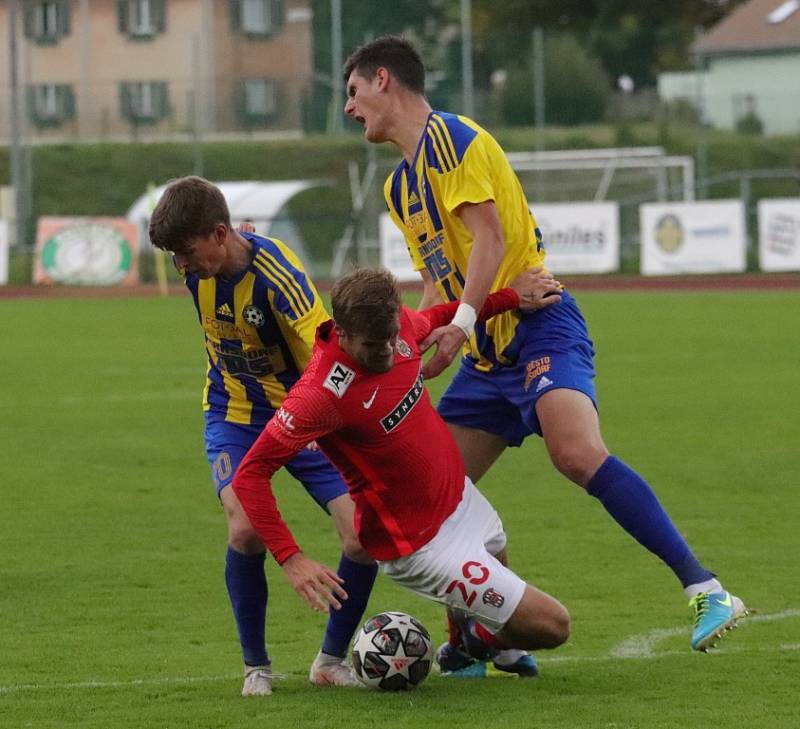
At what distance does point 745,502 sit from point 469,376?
3.47 metres

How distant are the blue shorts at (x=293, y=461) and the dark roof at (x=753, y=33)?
1831 inches

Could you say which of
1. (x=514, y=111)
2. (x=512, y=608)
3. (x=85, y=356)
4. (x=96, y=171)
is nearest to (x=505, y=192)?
(x=512, y=608)

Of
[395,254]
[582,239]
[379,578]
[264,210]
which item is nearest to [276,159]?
[264,210]

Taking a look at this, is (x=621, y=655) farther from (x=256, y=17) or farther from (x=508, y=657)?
(x=256, y=17)

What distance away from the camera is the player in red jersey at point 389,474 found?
4.89 meters

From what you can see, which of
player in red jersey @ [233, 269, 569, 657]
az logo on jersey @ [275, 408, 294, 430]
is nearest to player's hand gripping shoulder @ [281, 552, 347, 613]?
player in red jersey @ [233, 269, 569, 657]

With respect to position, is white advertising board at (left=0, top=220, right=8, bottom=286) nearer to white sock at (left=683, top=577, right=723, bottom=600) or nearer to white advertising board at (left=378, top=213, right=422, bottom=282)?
white advertising board at (left=378, top=213, right=422, bottom=282)

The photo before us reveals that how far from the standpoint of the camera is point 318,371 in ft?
16.3

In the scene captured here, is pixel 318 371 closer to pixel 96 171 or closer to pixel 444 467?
pixel 444 467

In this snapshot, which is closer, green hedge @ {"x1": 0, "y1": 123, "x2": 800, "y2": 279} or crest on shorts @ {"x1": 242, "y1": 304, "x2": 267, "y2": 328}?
crest on shorts @ {"x1": 242, "y1": 304, "x2": 267, "y2": 328}

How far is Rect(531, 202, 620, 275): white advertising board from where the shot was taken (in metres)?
28.5

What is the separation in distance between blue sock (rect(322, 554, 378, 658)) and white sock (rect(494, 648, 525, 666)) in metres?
0.48

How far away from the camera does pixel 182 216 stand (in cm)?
529

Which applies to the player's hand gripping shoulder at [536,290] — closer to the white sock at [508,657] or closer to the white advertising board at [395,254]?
the white sock at [508,657]
